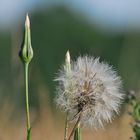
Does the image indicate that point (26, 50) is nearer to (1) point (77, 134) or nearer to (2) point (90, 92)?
(2) point (90, 92)

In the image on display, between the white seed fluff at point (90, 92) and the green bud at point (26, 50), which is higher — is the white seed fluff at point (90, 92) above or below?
below

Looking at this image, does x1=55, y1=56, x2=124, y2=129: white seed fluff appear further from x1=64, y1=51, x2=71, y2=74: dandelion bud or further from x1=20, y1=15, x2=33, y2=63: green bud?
x1=20, y1=15, x2=33, y2=63: green bud

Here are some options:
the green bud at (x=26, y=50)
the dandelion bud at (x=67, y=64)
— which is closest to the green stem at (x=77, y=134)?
the dandelion bud at (x=67, y=64)

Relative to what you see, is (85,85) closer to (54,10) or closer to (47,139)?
(47,139)

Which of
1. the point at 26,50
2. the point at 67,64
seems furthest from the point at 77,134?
the point at 26,50

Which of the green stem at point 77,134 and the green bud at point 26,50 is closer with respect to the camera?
the green stem at point 77,134

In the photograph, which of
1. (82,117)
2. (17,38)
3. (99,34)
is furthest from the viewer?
(99,34)

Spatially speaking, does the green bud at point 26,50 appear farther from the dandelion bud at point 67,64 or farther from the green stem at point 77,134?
the green stem at point 77,134

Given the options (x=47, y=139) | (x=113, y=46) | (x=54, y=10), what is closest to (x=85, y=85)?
(x=47, y=139)

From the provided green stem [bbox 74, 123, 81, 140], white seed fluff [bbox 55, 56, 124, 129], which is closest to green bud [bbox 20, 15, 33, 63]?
white seed fluff [bbox 55, 56, 124, 129]
